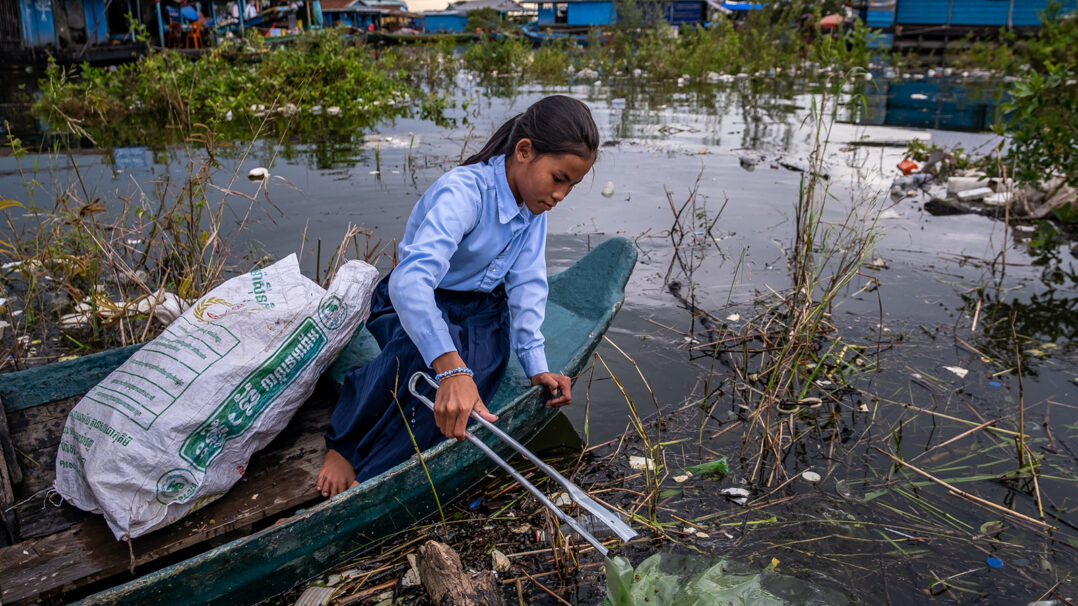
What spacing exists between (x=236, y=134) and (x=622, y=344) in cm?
660

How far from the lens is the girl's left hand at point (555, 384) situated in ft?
7.73

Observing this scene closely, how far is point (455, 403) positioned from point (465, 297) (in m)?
0.59

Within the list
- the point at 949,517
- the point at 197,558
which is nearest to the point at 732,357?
the point at 949,517

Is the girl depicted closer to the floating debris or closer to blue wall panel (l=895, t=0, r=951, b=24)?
the floating debris

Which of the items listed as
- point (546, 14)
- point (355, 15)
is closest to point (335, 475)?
point (355, 15)

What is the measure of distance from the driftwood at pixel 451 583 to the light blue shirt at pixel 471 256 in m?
0.54

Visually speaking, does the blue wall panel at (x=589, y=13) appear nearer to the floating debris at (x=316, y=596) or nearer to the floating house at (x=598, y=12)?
the floating house at (x=598, y=12)

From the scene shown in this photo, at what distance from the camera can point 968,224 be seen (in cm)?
547

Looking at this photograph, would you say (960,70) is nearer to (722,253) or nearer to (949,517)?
(722,253)

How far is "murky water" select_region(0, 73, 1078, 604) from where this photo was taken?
2.32 meters

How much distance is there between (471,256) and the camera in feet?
7.51

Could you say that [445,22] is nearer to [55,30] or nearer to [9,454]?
[55,30]

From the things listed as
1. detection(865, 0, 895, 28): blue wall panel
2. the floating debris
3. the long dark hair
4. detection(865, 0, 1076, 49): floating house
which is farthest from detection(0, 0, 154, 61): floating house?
detection(865, 0, 895, 28): blue wall panel

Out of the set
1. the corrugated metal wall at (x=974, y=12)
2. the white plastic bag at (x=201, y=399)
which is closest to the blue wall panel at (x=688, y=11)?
the corrugated metal wall at (x=974, y=12)
